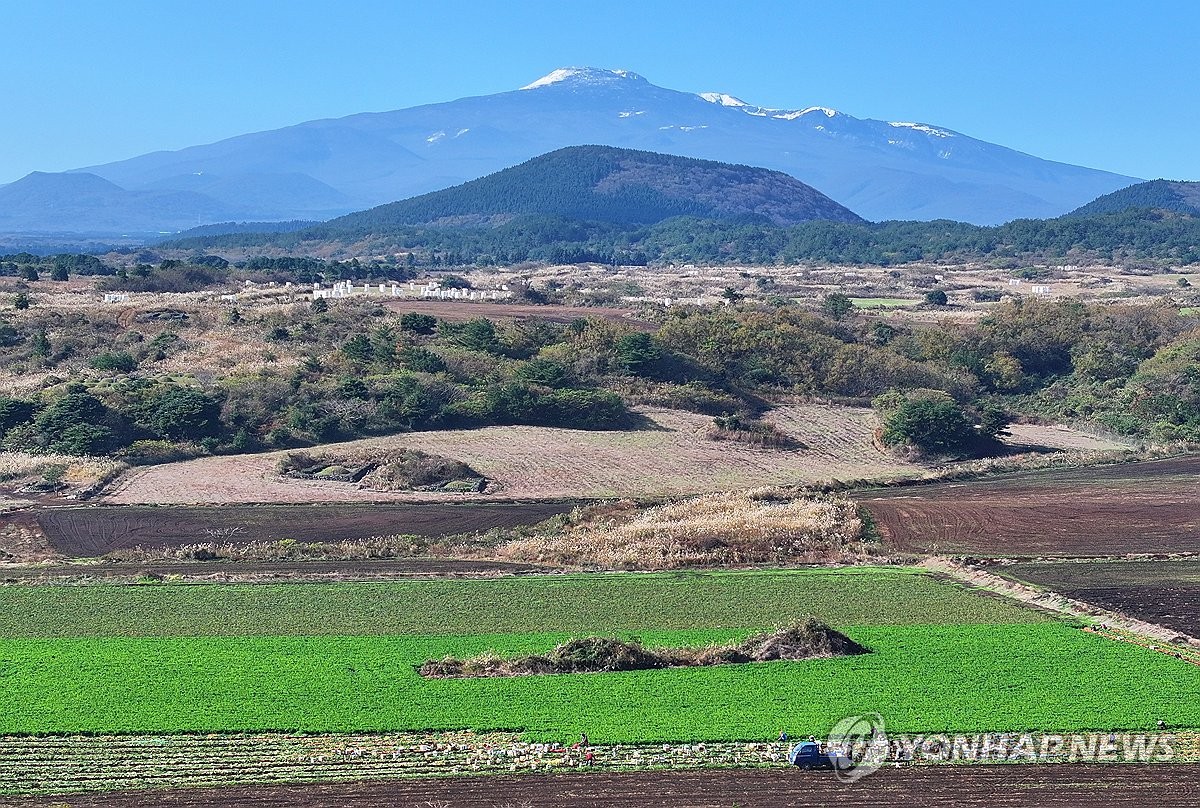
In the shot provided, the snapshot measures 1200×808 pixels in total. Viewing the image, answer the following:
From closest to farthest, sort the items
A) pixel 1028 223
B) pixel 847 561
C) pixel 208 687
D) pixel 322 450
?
1. pixel 208 687
2. pixel 847 561
3. pixel 322 450
4. pixel 1028 223

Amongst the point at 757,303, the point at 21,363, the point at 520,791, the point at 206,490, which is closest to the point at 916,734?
the point at 520,791

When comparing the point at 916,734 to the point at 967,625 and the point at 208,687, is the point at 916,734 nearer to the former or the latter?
the point at 967,625

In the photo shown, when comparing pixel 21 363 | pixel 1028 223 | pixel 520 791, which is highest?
pixel 1028 223

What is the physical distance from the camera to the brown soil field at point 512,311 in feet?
275

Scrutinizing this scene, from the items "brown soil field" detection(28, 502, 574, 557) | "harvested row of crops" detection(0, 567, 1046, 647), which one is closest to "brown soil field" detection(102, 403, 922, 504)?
"brown soil field" detection(28, 502, 574, 557)

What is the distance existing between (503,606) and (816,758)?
42.7 feet

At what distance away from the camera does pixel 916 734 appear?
24.2 metres

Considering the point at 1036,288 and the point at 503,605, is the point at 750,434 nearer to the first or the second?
the point at 503,605

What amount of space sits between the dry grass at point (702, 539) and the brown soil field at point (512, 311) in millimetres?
36476

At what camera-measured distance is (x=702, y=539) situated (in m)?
41.7

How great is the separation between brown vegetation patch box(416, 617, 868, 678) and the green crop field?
0.61 metres

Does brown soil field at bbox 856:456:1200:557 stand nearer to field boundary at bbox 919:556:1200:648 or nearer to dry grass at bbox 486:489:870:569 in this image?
dry grass at bbox 486:489:870:569

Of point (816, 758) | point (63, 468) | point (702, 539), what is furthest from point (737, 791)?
point (63, 468)

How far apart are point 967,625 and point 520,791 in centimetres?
1441
